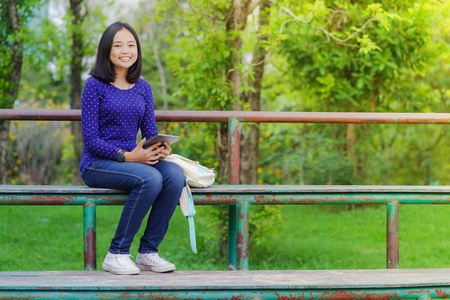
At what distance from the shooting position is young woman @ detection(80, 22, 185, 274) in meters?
2.39

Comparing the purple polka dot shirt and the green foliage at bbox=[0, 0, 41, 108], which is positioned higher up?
the green foliage at bbox=[0, 0, 41, 108]

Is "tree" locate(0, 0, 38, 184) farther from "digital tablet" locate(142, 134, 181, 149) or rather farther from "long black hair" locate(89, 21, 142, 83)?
"digital tablet" locate(142, 134, 181, 149)

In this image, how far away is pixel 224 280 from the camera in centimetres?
221

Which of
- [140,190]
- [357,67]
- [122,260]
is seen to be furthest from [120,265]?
[357,67]

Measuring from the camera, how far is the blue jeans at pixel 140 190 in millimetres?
2383

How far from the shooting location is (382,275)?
2.35m

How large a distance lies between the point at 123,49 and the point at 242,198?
3.43 ft

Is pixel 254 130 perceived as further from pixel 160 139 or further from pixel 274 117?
pixel 160 139

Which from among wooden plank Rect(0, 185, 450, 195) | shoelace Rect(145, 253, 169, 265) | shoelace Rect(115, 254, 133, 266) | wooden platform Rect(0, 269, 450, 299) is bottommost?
wooden platform Rect(0, 269, 450, 299)

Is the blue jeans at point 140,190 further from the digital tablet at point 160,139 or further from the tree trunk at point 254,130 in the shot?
the tree trunk at point 254,130

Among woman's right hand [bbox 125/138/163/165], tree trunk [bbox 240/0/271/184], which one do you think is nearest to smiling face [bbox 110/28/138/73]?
woman's right hand [bbox 125/138/163/165]

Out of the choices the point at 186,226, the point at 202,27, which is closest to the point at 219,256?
the point at 186,226

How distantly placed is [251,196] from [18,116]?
4.58 ft

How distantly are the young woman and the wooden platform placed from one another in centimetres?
19
